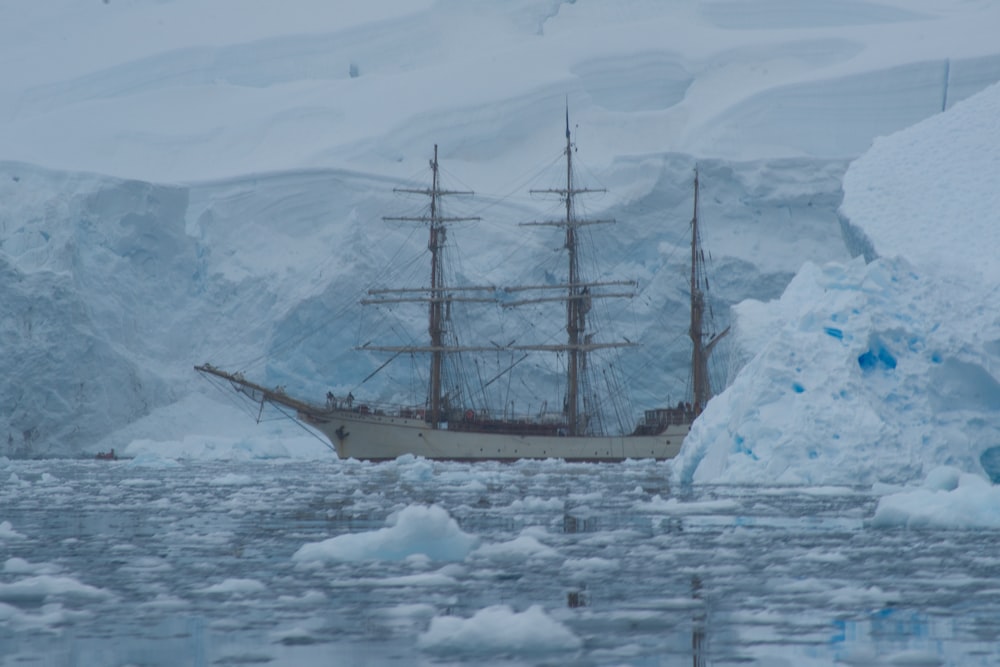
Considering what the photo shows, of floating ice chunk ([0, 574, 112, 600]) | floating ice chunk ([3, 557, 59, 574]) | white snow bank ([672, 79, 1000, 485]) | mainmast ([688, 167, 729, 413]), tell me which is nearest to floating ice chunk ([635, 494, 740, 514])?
white snow bank ([672, 79, 1000, 485])

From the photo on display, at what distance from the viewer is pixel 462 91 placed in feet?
153

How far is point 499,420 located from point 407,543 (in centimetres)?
2836

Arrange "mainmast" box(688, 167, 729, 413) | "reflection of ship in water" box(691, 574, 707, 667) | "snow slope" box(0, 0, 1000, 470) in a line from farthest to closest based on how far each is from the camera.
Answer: "snow slope" box(0, 0, 1000, 470)
"mainmast" box(688, 167, 729, 413)
"reflection of ship in water" box(691, 574, 707, 667)

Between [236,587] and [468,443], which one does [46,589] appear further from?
[468,443]

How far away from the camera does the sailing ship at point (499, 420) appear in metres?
35.7

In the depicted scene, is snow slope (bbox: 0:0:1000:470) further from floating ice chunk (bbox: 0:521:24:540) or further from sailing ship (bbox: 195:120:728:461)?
floating ice chunk (bbox: 0:521:24:540)

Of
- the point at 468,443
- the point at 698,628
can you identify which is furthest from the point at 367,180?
the point at 698,628

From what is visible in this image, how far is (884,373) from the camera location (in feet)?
58.0

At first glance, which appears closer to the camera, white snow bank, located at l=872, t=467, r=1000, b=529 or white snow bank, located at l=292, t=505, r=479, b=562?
white snow bank, located at l=292, t=505, r=479, b=562

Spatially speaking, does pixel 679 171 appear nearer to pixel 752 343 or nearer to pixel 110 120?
pixel 752 343

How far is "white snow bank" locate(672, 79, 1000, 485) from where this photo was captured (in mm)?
16844

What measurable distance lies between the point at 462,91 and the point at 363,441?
16.0 meters

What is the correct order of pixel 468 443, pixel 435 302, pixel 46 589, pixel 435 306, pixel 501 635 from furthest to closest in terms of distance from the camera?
pixel 435 306 → pixel 435 302 → pixel 468 443 → pixel 46 589 → pixel 501 635

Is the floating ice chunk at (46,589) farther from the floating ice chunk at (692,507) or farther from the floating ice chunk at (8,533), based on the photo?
the floating ice chunk at (692,507)
